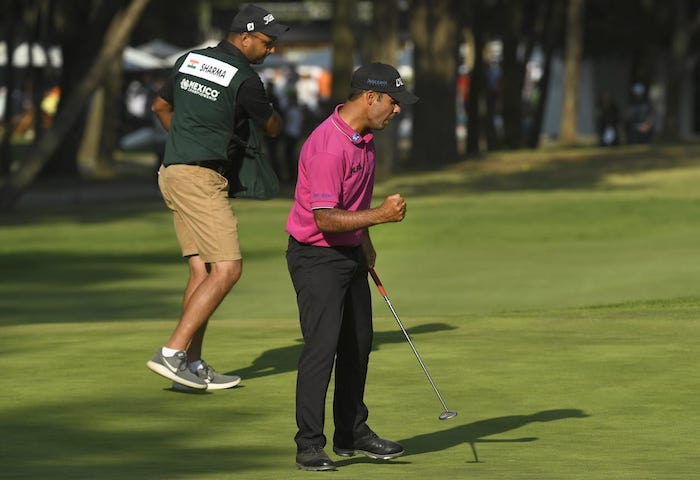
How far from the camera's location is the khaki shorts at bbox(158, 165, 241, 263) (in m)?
9.88

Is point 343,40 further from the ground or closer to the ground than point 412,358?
further from the ground

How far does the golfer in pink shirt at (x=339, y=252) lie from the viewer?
764cm

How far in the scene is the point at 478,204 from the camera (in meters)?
26.9

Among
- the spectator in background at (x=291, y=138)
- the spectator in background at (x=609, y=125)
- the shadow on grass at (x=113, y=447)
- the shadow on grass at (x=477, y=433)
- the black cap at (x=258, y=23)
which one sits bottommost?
the spectator in background at (x=609, y=125)

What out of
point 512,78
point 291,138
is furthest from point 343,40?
point 512,78

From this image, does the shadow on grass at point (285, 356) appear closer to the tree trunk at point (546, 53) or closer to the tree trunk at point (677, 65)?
the tree trunk at point (546, 53)

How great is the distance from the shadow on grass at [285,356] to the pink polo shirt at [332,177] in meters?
2.80

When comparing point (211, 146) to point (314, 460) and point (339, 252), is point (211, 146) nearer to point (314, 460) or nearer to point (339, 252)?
point (339, 252)

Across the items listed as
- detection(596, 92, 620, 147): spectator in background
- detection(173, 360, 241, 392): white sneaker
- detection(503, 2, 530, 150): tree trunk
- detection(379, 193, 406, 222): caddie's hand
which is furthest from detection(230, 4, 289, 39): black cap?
detection(596, 92, 620, 147): spectator in background

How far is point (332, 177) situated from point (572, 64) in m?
41.3

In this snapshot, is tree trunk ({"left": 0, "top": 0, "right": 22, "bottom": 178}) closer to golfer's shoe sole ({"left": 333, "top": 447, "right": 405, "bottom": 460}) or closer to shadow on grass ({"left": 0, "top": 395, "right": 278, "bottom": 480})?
shadow on grass ({"left": 0, "top": 395, "right": 278, "bottom": 480})

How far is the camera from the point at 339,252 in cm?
786

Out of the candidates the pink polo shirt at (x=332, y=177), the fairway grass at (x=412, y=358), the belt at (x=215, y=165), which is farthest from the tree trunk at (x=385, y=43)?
the pink polo shirt at (x=332, y=177)

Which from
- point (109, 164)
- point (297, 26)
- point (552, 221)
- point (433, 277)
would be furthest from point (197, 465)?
point (297, 26)
